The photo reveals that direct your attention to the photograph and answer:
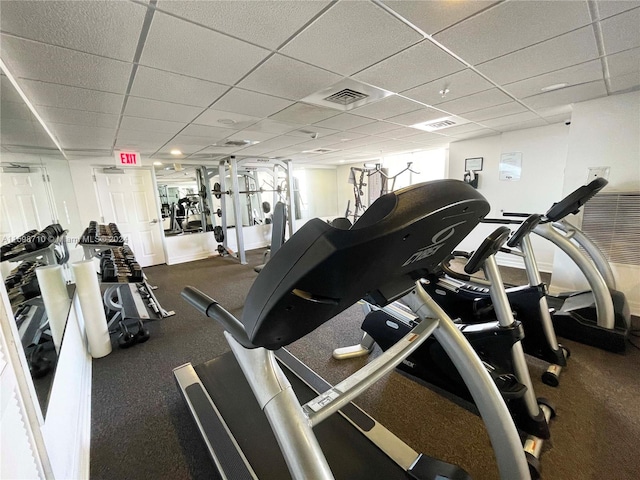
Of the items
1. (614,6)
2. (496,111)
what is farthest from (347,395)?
(496,111)

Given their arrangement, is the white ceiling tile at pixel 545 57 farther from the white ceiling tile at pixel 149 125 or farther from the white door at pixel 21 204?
the white door at pixel 21 204

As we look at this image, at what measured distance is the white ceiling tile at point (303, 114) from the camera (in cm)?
277

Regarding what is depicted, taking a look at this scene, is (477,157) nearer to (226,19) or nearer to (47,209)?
(226,19)

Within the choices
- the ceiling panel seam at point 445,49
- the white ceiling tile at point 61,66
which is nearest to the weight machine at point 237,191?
the white ceiling tile at point 61,66

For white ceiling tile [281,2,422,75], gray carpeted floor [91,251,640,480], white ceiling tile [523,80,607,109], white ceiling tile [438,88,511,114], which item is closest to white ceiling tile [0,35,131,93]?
white ceiling tile [281,2,422,75]

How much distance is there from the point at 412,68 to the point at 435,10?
0.64 m

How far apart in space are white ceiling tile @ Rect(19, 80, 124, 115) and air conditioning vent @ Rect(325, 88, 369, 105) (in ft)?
6.06

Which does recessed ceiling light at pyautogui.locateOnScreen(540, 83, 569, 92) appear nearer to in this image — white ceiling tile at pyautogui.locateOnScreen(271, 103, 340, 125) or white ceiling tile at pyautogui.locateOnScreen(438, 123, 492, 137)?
white ceiling tile at pyautogui.locateOnScreen(438, 123, 492, 137)

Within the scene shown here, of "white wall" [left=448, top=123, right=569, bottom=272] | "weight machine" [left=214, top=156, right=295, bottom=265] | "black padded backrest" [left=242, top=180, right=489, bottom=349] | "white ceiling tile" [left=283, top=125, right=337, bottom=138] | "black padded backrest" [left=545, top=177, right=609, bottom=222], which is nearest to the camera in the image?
"black padded backrest" [left=242, top=180, right=489, bottom=349]

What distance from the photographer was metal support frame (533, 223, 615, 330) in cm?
218

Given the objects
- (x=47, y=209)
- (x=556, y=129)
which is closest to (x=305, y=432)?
(x=47, y=209)

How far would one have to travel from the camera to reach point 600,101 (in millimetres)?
2836

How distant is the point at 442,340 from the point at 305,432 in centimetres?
61

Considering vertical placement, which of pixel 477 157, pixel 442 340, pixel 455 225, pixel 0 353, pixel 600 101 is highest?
pixel 600 101
